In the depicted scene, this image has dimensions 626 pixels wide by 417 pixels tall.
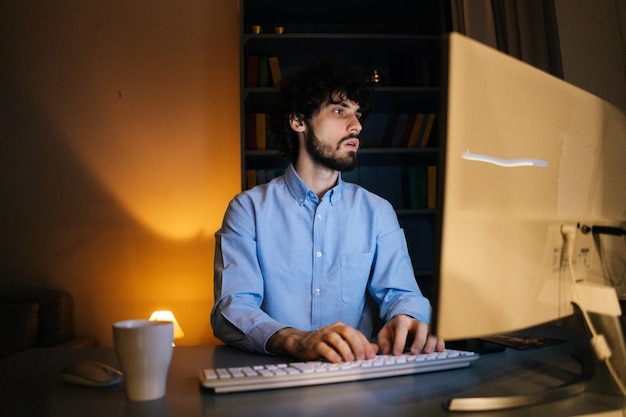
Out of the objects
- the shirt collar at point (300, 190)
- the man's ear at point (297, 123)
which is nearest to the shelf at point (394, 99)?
the man's ear at point (297, 123)

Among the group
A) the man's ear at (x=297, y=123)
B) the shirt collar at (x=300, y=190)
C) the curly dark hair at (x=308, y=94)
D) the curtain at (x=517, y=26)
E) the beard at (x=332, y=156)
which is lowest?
the shirt collar at (x=300, y=190)

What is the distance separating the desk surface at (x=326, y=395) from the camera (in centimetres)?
71

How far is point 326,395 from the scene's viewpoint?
77 centimetres

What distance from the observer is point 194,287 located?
123 inches

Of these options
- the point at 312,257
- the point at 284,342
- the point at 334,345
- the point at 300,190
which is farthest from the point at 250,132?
the point at 334,345

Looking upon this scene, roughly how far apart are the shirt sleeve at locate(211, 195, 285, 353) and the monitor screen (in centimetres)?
61

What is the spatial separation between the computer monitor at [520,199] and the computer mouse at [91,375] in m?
0.52

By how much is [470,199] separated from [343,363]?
394 mm

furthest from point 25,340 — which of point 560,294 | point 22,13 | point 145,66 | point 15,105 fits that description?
point 560,294

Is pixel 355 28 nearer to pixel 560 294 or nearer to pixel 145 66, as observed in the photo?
pixel 145 66

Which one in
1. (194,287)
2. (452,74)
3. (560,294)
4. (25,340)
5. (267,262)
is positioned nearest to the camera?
(452,74)

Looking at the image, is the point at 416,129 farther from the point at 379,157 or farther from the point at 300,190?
the point at 300,190

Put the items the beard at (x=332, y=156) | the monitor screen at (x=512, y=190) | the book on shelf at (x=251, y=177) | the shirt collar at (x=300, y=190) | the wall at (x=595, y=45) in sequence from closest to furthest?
the monitor screen at (x=512, y=190) < the shirt collar at (x=300, y=190) < the beard at (x=332, y=156) < the wall at (x=595, y=45) < the book on shelf at (x=251, y=177)

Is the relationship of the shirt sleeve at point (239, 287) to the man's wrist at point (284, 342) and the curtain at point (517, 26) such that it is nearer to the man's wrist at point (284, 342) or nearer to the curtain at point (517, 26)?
the man's wrist at point (284, 342)
